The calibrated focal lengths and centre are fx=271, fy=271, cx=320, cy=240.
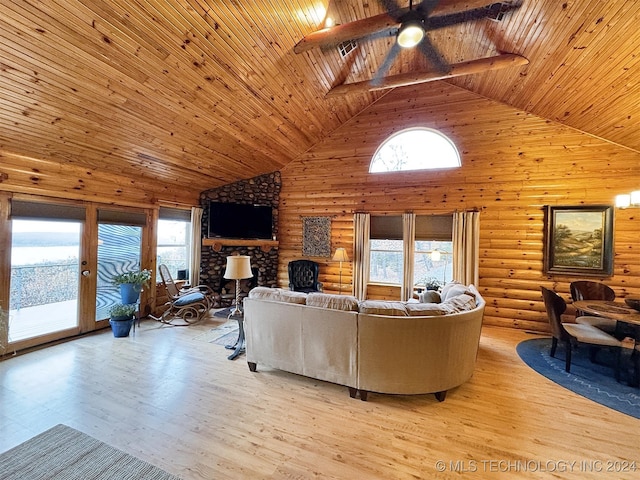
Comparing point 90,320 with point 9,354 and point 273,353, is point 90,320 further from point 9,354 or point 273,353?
point 273,353

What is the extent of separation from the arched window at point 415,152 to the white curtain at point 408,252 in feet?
3.67

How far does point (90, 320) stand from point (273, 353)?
11.2 feet

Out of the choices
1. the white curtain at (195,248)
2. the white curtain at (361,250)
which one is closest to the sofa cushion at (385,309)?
the white curtain at (361,250)

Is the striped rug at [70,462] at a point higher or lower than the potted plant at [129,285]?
lower

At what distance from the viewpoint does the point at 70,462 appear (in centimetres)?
188

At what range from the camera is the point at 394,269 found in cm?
604

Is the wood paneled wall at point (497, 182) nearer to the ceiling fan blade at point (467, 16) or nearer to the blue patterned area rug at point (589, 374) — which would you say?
the blue patterned area rug at point (589, 374)

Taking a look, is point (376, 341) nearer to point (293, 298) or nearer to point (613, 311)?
point (293, 298)

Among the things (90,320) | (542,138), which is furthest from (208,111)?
(542,138)

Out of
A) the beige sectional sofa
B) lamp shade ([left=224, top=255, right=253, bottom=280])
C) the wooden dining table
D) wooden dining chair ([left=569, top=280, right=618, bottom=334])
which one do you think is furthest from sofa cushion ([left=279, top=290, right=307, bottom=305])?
wooden dining chair ([left=569, top=280, right=618, bottom=334])

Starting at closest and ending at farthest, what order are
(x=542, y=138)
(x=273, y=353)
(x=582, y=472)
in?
(x=582, y=472)
(x=273, y=353)
(x=542, y=138)

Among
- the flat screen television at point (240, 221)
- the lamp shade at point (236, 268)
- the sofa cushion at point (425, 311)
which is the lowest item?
the sofa cushion at point (425, 311)

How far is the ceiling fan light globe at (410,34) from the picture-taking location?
2.55 m

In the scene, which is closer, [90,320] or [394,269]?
[90,320]
